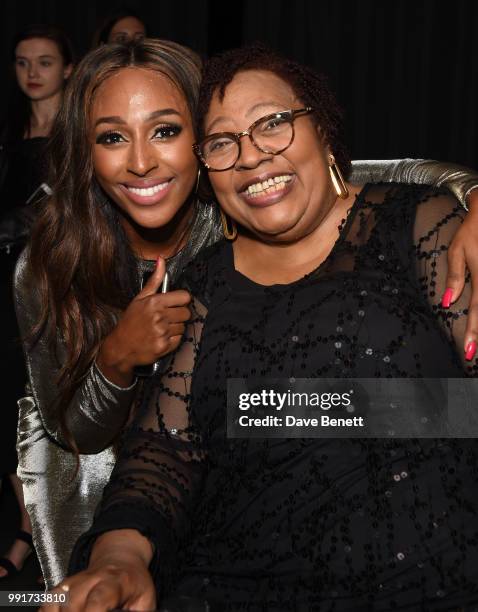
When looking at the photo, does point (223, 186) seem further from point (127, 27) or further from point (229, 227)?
point (127, 27)

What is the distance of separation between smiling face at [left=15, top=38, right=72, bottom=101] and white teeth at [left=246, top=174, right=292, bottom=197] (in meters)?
2.43

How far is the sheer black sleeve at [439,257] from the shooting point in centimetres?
175

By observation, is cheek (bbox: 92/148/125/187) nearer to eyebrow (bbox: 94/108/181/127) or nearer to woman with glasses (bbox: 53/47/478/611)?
eyebrow (bbox: 94/108/181/127)

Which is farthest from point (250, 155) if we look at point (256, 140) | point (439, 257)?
point (439, 257)

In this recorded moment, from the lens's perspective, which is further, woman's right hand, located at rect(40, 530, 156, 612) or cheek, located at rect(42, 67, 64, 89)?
cheek, located at rect(42, 67, 64, 89)

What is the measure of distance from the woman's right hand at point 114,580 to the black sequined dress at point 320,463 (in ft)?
0.13

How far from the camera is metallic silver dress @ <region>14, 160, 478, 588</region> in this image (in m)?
2.29

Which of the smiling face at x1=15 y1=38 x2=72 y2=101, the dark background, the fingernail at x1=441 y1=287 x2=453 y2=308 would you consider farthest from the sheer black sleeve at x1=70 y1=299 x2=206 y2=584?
the dark background

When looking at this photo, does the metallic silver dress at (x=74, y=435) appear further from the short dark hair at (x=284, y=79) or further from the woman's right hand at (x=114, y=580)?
the woman's right hand at (x=114, y=580)

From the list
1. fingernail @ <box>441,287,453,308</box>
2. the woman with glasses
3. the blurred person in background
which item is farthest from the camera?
the blurred person in background

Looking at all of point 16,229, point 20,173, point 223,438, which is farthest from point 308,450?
point 20,173

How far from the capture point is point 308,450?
5.68 feet

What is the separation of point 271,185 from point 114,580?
0.80 m

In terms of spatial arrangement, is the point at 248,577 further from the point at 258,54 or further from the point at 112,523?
the point at 258,54
